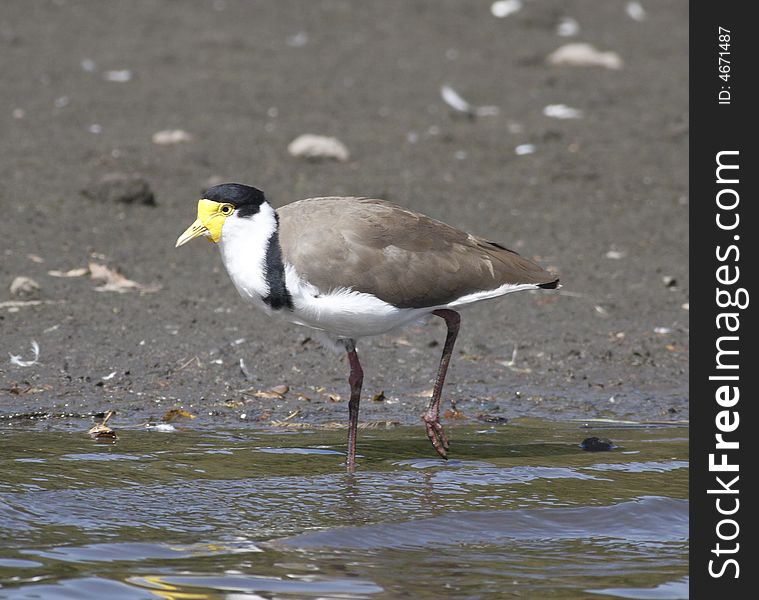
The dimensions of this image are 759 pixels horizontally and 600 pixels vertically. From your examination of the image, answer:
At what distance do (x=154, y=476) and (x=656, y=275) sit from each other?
538 cm

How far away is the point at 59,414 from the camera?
7.66 metres

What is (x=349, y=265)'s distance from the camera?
672 cm

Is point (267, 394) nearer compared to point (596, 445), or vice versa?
point (596, 445)

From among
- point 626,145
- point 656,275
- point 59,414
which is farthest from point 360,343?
point 626,145

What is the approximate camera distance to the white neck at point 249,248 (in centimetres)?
659

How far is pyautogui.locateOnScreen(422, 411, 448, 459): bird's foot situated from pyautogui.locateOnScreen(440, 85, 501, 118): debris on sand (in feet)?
25.0

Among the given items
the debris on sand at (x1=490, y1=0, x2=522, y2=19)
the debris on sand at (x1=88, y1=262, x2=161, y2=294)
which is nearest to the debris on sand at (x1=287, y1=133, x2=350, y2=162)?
the debris on sand at (x1=88, y1=262, x2=161, y2=294)

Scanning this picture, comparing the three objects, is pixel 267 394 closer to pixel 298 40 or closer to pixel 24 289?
pixel 24 289

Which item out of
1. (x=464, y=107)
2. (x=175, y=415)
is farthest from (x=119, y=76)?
(x=175, y=415)

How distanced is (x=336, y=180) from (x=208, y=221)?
212 inches

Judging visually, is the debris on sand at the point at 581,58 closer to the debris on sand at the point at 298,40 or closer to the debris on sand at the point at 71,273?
the debris on sand at the point at 298,40

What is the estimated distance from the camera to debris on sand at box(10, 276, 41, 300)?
9242 millimetres

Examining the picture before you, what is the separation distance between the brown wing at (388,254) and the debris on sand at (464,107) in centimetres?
719
